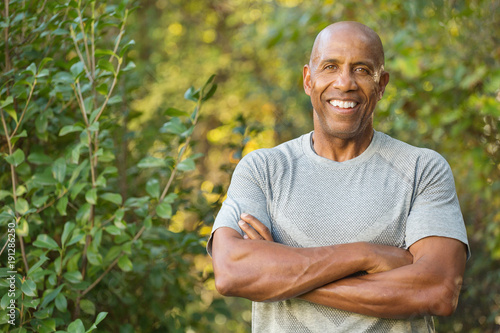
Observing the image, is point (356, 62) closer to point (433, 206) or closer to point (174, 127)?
point (433, 206)

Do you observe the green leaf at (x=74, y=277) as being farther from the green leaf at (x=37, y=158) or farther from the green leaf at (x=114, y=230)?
the green leaf at (x=37, y=158)

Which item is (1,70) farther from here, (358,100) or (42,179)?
(358,100)

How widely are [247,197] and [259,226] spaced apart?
0.46ft

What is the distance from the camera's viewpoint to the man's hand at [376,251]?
1.76 meters

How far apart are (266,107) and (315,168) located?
8.03 m

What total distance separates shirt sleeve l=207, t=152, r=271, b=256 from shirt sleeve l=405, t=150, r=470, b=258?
0.50m

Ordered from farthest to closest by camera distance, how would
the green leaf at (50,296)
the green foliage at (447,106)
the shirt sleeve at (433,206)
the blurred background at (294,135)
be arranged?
the green foliage at (447,106), the blurred background at (294,135), the green leaf at (50,296), the shirt sleeve at (433,206)

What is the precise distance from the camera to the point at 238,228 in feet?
6.18

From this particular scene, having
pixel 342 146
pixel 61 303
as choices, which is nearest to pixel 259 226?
pixel 342 146

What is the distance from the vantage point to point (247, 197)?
1.94 metres

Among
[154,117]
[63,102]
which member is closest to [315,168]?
[63,102]

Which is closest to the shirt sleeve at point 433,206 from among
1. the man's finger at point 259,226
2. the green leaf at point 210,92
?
the man's finger at point 259,226

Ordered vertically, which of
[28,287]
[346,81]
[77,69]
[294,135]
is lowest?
[294,135]

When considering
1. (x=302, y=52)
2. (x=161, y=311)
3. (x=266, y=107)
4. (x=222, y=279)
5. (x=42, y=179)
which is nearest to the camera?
(x=222, y=279)
